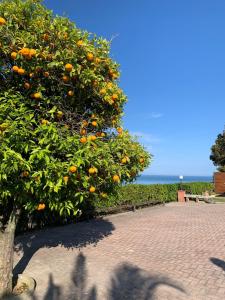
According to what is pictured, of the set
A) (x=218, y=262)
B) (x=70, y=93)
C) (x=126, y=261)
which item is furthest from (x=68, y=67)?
(x=218, y=262)

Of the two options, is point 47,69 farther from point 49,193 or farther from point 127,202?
point 127,202

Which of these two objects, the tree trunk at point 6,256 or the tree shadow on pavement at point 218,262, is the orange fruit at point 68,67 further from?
Answer: the tree shadow on pavement at point 218,262

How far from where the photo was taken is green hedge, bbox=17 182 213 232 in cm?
1254

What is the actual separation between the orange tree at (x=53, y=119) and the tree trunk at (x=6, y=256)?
18 millimetres

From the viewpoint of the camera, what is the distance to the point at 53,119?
592 cm

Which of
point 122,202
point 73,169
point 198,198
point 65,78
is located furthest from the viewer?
point 198,198

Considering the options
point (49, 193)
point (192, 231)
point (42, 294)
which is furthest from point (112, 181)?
point (192, 231)

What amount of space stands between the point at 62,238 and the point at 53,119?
6477mm

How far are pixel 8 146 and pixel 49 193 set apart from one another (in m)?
0.96

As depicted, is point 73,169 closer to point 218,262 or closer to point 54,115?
point 54,115

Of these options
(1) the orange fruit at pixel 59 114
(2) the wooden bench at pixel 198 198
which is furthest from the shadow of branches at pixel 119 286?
(2) the wooden bench at pixel 198 198

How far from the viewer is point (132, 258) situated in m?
8.78

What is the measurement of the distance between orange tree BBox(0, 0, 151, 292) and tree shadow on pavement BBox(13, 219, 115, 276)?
3.23 metres

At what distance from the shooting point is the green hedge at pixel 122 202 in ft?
41.1
